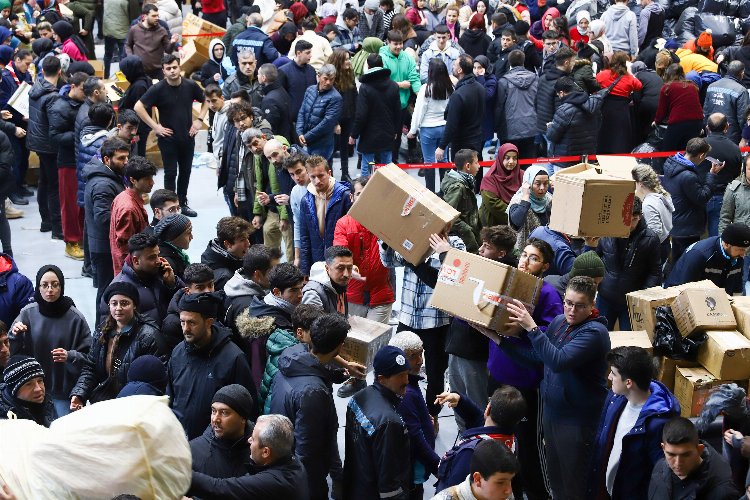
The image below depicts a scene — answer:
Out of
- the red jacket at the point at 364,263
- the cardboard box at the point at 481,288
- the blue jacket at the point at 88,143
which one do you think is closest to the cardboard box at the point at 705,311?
the cardboard box at the point at 481,288

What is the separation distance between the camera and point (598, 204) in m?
7.59

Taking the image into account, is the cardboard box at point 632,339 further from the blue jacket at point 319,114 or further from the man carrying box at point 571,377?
the blue jacket at point 319,114

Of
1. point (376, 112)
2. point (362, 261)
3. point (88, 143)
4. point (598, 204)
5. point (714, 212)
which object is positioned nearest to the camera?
point (598, 204)

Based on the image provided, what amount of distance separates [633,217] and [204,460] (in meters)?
3.99

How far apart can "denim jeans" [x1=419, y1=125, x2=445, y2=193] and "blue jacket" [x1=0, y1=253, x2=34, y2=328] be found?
237 inches

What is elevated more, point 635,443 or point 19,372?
point 19,372

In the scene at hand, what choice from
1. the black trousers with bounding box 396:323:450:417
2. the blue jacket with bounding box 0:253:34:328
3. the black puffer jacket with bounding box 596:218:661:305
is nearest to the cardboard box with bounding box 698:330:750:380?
the black puffer jacket with bounding box 596:218:661:305

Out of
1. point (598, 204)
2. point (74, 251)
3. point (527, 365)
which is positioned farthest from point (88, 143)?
point (527, 365)

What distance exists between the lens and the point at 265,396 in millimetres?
6121

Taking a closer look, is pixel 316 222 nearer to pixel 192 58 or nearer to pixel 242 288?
pixel 242 288

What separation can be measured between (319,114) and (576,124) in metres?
2.83

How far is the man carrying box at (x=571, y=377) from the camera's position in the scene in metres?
5.99

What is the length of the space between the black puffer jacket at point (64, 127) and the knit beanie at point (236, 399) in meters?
6.31

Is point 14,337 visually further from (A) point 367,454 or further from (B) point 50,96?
(B) point 50,96
